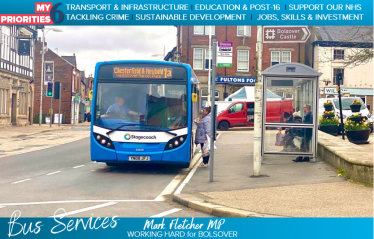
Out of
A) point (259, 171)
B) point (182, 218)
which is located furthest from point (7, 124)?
point (182, 218)

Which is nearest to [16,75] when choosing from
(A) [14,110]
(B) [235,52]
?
(A) [14,110]

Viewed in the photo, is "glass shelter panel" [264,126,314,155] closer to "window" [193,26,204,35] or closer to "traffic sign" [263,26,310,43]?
"traffic sign" [263,26,310,43]

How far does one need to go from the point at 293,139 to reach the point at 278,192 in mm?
5135

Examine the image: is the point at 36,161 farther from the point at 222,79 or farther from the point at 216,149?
the point at 222,79

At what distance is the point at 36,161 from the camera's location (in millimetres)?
19000

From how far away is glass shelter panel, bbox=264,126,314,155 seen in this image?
1562 centimetres

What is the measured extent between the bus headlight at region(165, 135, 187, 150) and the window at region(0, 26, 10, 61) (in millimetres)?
30840

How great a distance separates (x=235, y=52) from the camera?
55625mm

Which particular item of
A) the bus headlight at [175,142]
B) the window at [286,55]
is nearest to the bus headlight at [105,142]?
the bus headlight at [175,142]

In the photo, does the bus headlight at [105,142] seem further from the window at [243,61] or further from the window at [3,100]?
the window at [243,61]

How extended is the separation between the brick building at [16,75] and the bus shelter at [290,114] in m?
31.3

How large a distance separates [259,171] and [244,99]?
90.9ft

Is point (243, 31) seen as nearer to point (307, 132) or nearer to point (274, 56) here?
point (274, 56)

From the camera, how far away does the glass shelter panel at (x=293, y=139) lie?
15.6 m
